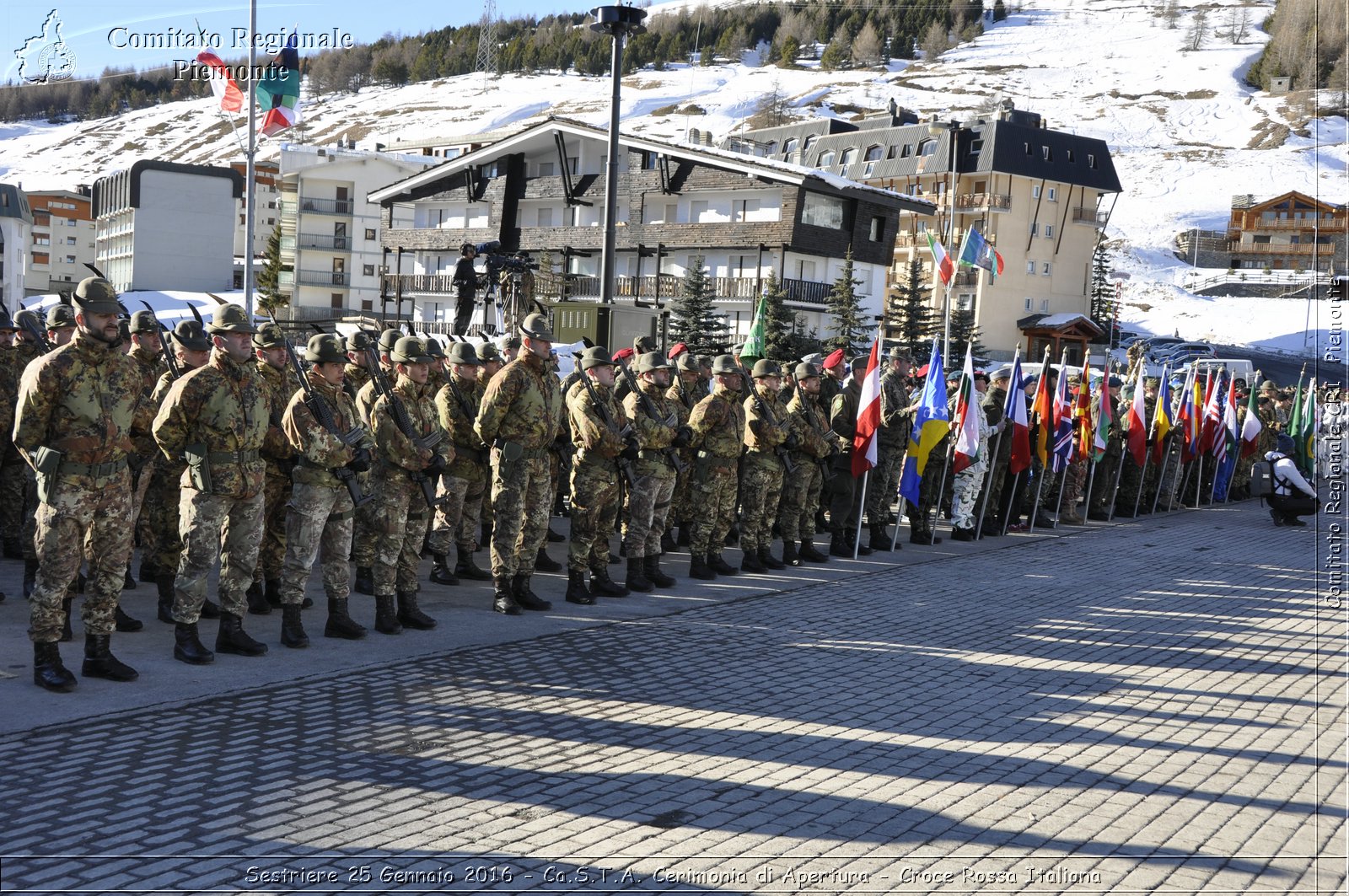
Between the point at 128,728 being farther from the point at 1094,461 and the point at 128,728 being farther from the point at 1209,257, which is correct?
the point at 1209,257

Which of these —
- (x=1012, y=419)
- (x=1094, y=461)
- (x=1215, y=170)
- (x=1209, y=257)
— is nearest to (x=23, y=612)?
(x=1012, y=419)

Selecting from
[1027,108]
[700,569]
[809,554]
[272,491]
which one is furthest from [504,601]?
[1027,108]

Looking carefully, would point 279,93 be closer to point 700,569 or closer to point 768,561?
point 768,561

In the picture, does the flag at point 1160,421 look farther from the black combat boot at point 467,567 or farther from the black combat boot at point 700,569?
the black combat boot at point 467,567

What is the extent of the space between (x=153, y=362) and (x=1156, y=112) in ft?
476

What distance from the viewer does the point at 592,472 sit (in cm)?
972

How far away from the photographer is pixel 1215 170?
114312 mm

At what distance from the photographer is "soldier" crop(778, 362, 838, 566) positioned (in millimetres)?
12031

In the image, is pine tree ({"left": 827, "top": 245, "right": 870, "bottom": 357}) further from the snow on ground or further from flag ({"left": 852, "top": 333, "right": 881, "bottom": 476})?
the snow on ground

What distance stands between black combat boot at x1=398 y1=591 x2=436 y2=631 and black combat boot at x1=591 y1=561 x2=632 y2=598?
194 centimetres

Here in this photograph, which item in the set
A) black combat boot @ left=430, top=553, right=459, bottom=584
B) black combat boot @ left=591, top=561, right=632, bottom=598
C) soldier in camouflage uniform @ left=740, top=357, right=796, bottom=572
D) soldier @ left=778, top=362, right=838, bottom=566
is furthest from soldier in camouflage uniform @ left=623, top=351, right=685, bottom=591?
soldier @ left=778, top=362, right=838, bottom=566

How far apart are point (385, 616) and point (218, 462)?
1.83 metres

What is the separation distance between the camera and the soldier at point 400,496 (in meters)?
8.34

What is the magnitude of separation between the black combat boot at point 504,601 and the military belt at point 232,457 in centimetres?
256
